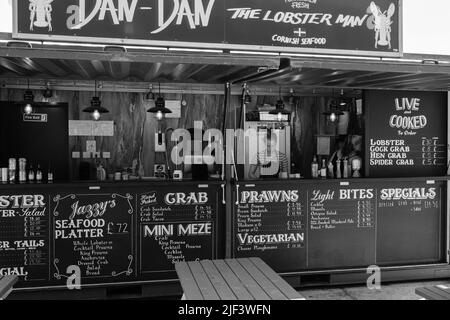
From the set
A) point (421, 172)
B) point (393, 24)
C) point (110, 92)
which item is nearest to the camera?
point (393, 24)

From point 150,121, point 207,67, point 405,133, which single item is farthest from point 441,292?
point 150,121

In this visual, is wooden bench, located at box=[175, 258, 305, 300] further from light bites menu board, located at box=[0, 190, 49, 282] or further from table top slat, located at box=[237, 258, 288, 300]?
light bites menu board, located at box=[0, 190, 49, 282]

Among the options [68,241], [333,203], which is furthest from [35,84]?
[333,203]

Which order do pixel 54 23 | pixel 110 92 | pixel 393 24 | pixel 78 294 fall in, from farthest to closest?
1. pixel 110 92
2. pixel 393 24
3. pixel 78 294
4. pixel 54 23

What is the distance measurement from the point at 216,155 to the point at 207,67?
9.31 ft

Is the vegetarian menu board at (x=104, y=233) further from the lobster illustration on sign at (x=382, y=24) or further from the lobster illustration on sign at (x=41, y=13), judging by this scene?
the lobster illustration on sign at (x=382, y=24)

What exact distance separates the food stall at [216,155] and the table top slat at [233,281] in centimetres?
150

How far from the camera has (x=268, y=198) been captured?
603 centimetres

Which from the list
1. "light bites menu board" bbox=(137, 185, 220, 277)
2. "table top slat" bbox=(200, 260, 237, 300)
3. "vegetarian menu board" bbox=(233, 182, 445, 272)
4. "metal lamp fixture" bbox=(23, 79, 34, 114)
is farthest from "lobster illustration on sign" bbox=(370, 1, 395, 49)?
"metal lamp fixture" bbox=(23, 79, 34, 114)

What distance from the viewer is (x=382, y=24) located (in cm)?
589

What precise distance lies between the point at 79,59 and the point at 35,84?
10.5 ft

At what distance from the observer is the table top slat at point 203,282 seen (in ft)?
11.3

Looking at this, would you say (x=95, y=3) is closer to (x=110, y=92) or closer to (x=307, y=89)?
(x=110, y=92)

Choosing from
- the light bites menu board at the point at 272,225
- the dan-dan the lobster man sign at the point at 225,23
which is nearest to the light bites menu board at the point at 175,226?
the light bites menu board at the point at 272,225
